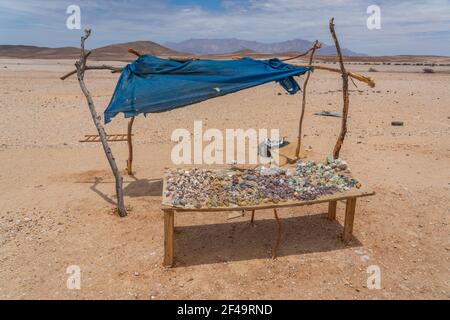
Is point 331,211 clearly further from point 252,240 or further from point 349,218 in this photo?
point 252,240

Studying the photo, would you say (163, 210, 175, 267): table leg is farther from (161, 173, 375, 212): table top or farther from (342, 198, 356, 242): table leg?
Result: (342, 198, 356, 242): table leg

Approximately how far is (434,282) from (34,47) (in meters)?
129

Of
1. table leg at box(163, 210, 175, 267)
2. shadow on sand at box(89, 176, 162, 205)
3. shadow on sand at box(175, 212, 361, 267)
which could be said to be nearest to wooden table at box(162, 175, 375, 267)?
table leg at box(163, 210, 175, 267)

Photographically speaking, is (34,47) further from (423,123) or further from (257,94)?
(423,123)

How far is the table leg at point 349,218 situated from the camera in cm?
540

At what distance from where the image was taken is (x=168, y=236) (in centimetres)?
480

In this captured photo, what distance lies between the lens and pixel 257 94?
19.6 m

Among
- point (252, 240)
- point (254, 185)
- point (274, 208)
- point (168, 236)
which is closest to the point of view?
point (168, 236)

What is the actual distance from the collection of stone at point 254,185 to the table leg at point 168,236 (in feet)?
0.51

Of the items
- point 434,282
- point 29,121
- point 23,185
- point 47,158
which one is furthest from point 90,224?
point 29,121

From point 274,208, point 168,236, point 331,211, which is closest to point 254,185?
point 274,208

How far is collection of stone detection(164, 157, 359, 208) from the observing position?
4.95 m

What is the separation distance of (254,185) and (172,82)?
8.56 feet

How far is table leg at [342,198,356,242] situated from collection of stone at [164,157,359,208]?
0.80 feet
